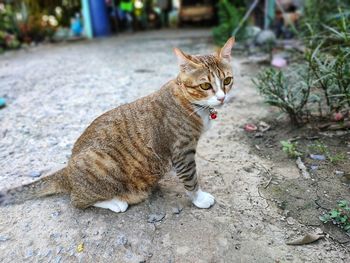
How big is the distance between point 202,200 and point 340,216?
3.26ft

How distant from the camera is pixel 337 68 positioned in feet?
9.73

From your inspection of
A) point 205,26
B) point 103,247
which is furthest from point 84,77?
point 205,26

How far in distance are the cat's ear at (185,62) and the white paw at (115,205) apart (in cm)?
112

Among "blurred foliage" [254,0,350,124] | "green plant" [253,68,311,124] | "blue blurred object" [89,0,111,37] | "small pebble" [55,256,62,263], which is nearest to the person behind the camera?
"small pebble" [55,256,62,263]

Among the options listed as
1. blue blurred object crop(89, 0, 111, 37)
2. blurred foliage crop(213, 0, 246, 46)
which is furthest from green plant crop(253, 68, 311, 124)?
blue blurred object crop(89, 0, 111, 37)

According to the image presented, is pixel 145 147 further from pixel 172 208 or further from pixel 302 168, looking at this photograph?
pixel 302 168

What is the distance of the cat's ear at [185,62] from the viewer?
7.29ft

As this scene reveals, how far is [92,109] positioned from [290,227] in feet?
10.0

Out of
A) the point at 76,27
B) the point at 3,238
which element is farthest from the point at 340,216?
the point at 76,27

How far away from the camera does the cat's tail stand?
2.44 m

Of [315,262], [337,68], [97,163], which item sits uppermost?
[337,68]

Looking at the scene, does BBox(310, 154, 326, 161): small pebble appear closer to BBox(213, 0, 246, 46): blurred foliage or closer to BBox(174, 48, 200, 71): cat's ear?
BBox(174, 48, 200, 71): cat's ear

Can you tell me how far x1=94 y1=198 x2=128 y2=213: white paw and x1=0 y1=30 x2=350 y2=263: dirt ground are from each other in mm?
45

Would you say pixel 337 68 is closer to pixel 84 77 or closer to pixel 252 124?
pixel 252 124
